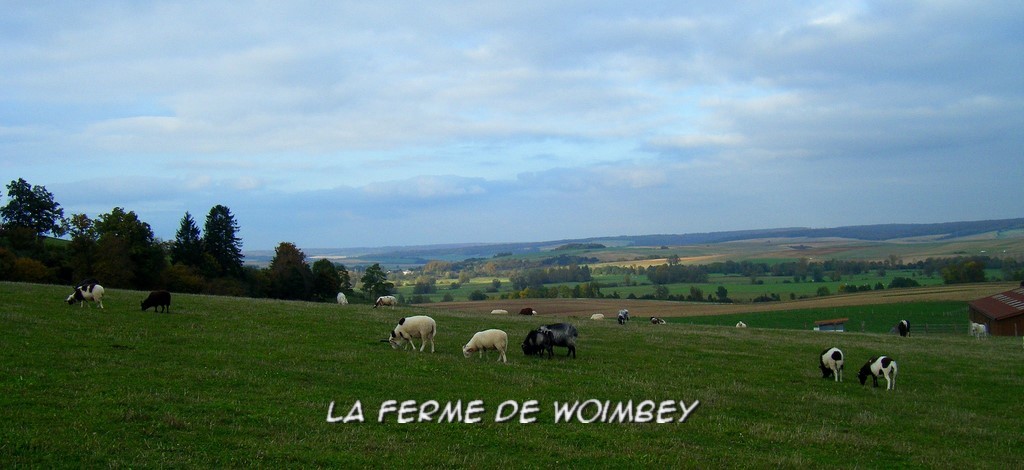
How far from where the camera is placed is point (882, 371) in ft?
72.2

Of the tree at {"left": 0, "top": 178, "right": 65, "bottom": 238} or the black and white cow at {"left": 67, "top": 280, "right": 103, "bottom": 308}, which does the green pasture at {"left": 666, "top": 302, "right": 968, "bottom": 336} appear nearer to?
the black and white cow at {"left": 67, "top": 280, "right": 103, "bottom": 308}

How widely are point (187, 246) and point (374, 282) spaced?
827 inches

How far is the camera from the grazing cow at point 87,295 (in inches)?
1057

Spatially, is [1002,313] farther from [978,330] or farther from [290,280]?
[290,280]

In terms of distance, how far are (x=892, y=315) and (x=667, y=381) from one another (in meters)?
64.5

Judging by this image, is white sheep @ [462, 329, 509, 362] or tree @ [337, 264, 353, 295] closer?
white sheep @ [462, 329, 509, 362]

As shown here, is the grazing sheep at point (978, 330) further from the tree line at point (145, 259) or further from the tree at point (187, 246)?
the tree at point (187, 246)

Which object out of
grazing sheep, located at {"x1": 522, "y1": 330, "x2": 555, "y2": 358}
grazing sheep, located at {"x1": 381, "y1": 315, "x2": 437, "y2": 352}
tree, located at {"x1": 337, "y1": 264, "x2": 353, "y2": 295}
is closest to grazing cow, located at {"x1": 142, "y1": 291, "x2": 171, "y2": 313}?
grazing sheep, located at {"x1": 381, "y1": 315, "x2": 437, "y2": 352}

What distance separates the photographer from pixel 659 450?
12.6 m

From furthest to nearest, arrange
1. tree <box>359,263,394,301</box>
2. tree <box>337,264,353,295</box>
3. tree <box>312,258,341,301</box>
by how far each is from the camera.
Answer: tree <box>359,263,394,301</box>, tree <box>337,264,353,295</box>, tree <box>312,258,341,301</box>

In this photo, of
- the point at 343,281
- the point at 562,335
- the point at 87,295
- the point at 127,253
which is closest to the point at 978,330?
the point at 562,335

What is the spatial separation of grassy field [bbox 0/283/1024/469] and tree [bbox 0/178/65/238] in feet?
242

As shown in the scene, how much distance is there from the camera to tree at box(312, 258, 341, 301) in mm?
78250

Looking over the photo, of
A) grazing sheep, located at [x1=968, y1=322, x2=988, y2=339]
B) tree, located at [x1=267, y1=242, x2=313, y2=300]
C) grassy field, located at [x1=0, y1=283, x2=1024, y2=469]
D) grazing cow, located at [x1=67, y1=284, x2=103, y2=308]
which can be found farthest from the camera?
tree, located at [x1=267, y1=242, x2=313, y2=300]
